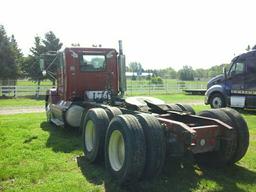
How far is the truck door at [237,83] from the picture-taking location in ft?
53.7

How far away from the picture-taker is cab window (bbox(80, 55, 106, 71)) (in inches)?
407

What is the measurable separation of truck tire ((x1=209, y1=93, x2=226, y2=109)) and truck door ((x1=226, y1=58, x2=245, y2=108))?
714 mm

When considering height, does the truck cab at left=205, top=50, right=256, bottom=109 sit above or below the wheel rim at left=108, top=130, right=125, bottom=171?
above

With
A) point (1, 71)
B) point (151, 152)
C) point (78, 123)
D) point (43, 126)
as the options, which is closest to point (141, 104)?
point (151, 152)

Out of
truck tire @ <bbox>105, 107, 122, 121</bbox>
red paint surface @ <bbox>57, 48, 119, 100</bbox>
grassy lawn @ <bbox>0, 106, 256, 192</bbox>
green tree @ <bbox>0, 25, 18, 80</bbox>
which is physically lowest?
grassy lawn @ <bbox>0, 106, 256, 192</bbox>

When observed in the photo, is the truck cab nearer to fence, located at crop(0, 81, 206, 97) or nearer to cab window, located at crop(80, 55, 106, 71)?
cab window, located at crop(80, 55, 106, 71)

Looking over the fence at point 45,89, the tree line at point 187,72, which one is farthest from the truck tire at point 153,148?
the tree line at point 187,72

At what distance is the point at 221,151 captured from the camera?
5.96 m

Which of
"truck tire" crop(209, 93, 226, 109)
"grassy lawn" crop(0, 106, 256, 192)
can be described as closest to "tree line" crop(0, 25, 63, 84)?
"truck tire" crop(209, 93, 226, 109)

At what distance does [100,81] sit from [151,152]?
571 cm

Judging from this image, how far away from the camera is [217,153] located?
6051mm

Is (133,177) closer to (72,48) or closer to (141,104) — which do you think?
(141,104)

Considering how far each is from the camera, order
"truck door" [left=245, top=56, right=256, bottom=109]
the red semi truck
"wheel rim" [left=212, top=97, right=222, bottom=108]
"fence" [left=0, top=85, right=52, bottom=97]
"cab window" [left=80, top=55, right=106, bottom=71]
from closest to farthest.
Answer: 1. the red semi truck
2. "cab window" [left=80, top=55, right=106, bottom=71]
3. "truck door" [left=245, top=56, right=256, bottom=109]
4. "wheel rim" [left=212, top=97, right=222, bottom=108]
5. "fence" [left=0, top=85, right=52, bottom=97]

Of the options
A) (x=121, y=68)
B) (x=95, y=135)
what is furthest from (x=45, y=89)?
(x=95, y=135)
